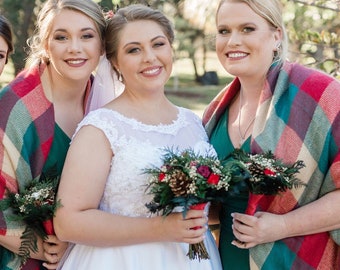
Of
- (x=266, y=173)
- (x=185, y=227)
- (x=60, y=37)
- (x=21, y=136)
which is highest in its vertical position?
(x=60, y=37)

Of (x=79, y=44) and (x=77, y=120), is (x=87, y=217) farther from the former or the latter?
(x=79, y=44)

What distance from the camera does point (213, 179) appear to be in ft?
9.09

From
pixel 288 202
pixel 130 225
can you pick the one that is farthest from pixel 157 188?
pixel 288 202

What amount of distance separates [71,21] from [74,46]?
15cm

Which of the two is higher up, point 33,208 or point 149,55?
point 149,55

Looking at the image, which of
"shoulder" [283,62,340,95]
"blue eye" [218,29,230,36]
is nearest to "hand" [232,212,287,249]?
"shoulder" [283,62,340,95]

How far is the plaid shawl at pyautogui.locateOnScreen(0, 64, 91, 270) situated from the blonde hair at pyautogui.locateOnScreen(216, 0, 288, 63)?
4.10 feet

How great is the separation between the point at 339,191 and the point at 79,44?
174 cm

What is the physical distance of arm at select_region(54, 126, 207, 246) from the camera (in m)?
3.06

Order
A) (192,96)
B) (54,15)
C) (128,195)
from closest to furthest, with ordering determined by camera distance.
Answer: (128,195) → (54,15) → (192,96)

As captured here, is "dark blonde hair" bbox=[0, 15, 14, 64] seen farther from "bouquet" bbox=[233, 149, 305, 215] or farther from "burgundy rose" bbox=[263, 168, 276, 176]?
"burgundy rose" bbox=[263, 168, 276, 176]

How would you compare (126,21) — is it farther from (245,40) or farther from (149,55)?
(245,40)

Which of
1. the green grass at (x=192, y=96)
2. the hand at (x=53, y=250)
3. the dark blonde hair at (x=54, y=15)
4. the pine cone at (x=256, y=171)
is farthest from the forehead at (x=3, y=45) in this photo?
the green grass at (x=192, y=96)

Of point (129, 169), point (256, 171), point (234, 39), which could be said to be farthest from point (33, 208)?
point (234, 39)
